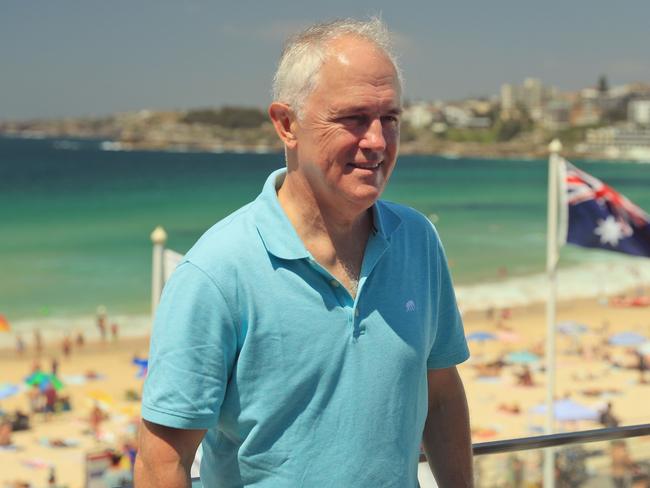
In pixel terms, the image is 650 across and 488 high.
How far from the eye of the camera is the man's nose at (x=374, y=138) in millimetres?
1289

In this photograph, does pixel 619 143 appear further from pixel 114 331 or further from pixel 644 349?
pixel 644 349

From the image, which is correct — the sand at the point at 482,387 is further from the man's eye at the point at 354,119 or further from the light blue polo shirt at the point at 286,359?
the man's eye at the point at 354,119

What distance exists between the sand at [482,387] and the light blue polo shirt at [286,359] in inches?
400

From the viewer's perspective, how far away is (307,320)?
1.25 m

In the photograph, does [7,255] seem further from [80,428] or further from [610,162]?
[610,162]

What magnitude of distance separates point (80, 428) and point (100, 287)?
56.1 feet

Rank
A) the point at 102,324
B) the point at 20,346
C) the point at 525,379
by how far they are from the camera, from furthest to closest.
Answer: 1. the point at 102,324
2. the point at 20,346
3. the point at 525,379

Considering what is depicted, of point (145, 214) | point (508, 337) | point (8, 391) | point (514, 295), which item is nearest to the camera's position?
point (8, 391)

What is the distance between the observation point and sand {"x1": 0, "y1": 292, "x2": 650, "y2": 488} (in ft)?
39.5

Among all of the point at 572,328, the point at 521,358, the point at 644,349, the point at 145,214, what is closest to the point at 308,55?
the point at 644,349

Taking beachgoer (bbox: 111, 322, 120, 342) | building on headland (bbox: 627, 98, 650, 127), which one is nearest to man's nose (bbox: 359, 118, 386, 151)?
beachgoer (bbox: 111, 322, 120, 342)

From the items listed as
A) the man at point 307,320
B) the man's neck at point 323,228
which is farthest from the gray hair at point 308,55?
the man's neck at point 323,228

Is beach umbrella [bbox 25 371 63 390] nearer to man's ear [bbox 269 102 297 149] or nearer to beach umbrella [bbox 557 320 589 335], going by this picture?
beach umbrella [bbox 557 320 589 335]

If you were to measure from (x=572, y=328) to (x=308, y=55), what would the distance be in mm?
19619
